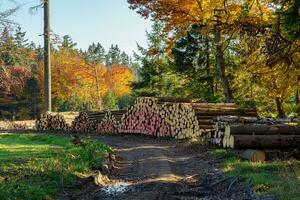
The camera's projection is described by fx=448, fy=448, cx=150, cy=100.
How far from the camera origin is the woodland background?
12.6 meters

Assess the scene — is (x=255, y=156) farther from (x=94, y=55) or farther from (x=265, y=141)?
(x=94, y=55)

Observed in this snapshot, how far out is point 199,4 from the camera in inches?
839

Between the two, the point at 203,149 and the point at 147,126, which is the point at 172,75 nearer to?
the point at 147,126

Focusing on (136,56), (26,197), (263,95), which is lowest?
(26,197)

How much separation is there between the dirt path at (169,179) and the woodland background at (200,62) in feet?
10.2

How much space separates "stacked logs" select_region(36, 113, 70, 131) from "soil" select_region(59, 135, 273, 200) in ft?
51.9

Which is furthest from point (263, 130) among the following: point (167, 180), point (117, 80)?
point (117, 80)

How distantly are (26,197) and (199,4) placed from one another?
1542 centimetres

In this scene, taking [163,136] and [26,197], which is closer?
[26,197]

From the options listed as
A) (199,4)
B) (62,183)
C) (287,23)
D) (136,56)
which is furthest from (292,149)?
(136,56)

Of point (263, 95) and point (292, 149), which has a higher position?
point (263, 95)

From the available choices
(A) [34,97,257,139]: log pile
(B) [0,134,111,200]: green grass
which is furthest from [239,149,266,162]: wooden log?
(A) [34,97,257,139]: log pile

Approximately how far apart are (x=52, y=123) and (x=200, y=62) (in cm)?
1165

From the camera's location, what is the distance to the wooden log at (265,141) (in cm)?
1330
